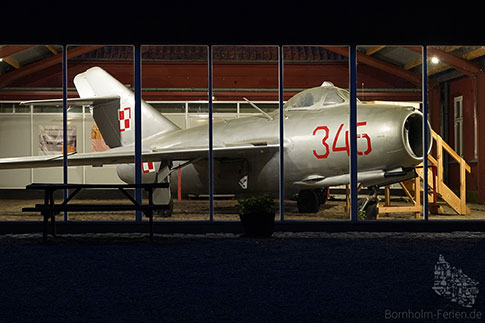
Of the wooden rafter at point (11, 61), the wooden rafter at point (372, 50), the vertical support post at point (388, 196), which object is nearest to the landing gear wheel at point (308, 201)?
the vertical support post at point (388, 196)

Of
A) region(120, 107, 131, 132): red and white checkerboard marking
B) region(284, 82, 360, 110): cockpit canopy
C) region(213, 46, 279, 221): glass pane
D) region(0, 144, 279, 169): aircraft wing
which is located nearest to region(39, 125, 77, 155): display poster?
region(120, 107, 131, 132): red and white checkerboard marking

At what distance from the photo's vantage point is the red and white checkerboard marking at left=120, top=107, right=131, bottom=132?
12.6 m

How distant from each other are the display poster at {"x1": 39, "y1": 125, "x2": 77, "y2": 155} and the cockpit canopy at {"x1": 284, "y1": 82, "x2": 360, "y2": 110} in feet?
14.1

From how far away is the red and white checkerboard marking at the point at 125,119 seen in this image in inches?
496

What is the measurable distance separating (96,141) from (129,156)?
10.5 ft

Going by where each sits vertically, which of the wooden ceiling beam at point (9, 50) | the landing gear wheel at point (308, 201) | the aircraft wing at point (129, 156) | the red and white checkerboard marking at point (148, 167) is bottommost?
the landing gear wheel at point (308, 201)

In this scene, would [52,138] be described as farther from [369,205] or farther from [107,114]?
[369,205]

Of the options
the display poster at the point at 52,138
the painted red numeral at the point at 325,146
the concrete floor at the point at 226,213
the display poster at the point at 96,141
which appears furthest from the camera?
the display poster at the point at 52,138

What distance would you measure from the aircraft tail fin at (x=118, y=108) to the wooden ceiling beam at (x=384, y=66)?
3.77 meters

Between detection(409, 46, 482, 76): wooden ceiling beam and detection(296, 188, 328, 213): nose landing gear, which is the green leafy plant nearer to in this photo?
detection(296, 188, 328, 213): nose landing gear

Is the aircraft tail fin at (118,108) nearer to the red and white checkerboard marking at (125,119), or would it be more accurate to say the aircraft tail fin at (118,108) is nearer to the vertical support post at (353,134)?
the red and white checkerboard marking at (125,119)
